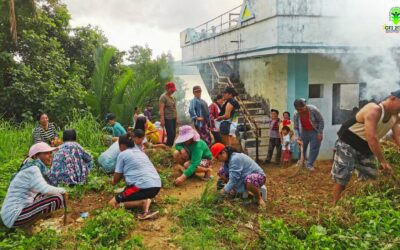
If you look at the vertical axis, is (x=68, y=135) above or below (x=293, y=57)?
below

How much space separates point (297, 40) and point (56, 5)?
9.75m

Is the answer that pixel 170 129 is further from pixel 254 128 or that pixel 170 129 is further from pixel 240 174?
pixel 240 174

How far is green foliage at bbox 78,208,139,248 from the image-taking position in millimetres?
4121

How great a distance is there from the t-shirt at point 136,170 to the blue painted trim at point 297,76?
20.1ft

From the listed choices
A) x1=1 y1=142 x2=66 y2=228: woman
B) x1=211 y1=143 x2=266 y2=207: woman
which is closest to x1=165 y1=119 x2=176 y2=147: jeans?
x1=211 y1=143 x2=266 y2=207: woman

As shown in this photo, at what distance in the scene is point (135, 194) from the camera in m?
5.02

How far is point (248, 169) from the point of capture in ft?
17.7

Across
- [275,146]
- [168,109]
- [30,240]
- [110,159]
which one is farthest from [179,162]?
[275,146]

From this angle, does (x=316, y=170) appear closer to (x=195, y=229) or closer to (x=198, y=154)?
(x=198, y=154)

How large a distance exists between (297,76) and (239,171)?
5.60m

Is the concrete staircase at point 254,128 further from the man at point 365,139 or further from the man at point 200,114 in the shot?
the man at point 365,139

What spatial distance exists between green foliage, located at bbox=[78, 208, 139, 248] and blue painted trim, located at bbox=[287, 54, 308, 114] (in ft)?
22.4

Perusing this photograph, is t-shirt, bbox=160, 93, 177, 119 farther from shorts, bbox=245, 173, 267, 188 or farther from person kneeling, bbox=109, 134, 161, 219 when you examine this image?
shorts, bbox=245, 173, 267, 188

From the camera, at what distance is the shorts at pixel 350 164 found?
15.9 feet
